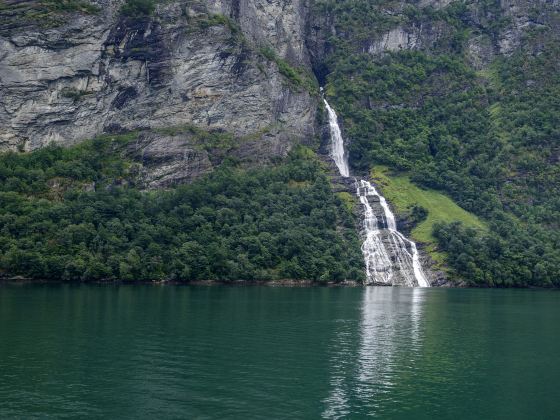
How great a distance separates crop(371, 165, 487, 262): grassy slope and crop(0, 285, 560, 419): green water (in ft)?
234

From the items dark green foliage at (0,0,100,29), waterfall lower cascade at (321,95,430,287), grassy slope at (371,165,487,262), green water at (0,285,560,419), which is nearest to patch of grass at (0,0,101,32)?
dark green foliage at (0,0,100,29)

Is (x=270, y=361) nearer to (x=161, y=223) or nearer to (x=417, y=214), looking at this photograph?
(x=161, y=223)

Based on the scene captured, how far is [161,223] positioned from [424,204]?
73565 mm

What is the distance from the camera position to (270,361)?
43.3 metres

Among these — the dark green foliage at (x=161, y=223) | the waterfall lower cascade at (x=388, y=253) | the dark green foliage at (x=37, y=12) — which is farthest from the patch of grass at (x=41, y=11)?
the waterfall lower cascade at (x=388, y=253)

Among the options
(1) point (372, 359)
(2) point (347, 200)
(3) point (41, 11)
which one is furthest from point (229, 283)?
(3) point (41, 11)

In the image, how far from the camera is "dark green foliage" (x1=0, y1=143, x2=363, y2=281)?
388 ft

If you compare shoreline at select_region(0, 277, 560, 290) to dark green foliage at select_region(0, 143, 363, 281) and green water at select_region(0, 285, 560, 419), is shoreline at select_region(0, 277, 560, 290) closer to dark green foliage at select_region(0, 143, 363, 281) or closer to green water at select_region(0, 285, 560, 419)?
dark green foliage at select_region(0, 143, 363, 281)

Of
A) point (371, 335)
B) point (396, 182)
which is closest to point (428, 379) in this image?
point (371, 335)

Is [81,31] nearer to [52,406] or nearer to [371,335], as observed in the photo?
[371,335]

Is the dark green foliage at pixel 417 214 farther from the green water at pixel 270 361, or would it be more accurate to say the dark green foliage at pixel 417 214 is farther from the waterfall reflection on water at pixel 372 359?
the waterfall reflection on water at pixel 372 359

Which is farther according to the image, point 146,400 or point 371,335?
point 371,335

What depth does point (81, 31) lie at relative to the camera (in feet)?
593

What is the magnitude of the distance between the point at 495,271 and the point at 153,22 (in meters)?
122
